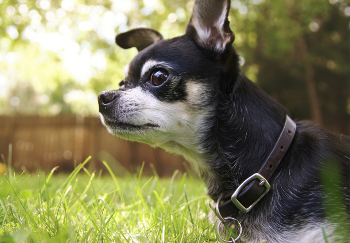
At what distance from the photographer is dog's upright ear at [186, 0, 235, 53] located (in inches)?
94.9

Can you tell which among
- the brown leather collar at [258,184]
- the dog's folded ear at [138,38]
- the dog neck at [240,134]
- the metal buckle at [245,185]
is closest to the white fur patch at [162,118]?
the dog neck at [240,134]

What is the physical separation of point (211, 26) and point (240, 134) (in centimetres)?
98

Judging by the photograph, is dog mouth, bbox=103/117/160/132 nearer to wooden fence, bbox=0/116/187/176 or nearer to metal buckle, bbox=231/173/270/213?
metal buckle, bbox=231/173/270/213

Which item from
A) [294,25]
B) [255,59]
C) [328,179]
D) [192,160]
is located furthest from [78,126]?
[328,179]

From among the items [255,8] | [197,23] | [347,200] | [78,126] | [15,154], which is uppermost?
[255,8]

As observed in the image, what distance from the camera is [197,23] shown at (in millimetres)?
2555

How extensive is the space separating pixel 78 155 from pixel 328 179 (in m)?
11.1

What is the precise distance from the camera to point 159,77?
2.39 meters

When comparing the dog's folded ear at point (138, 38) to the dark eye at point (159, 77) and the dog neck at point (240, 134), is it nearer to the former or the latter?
the dark eye at point (159, 77)

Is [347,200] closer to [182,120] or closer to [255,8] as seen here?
[182,120]

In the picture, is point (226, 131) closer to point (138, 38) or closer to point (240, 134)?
point (240, 134)

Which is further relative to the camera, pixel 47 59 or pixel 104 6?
pixel 47 59

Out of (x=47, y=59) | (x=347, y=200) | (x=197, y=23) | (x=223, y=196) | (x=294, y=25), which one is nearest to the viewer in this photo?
(x=347, y=200)

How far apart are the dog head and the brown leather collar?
53cm
